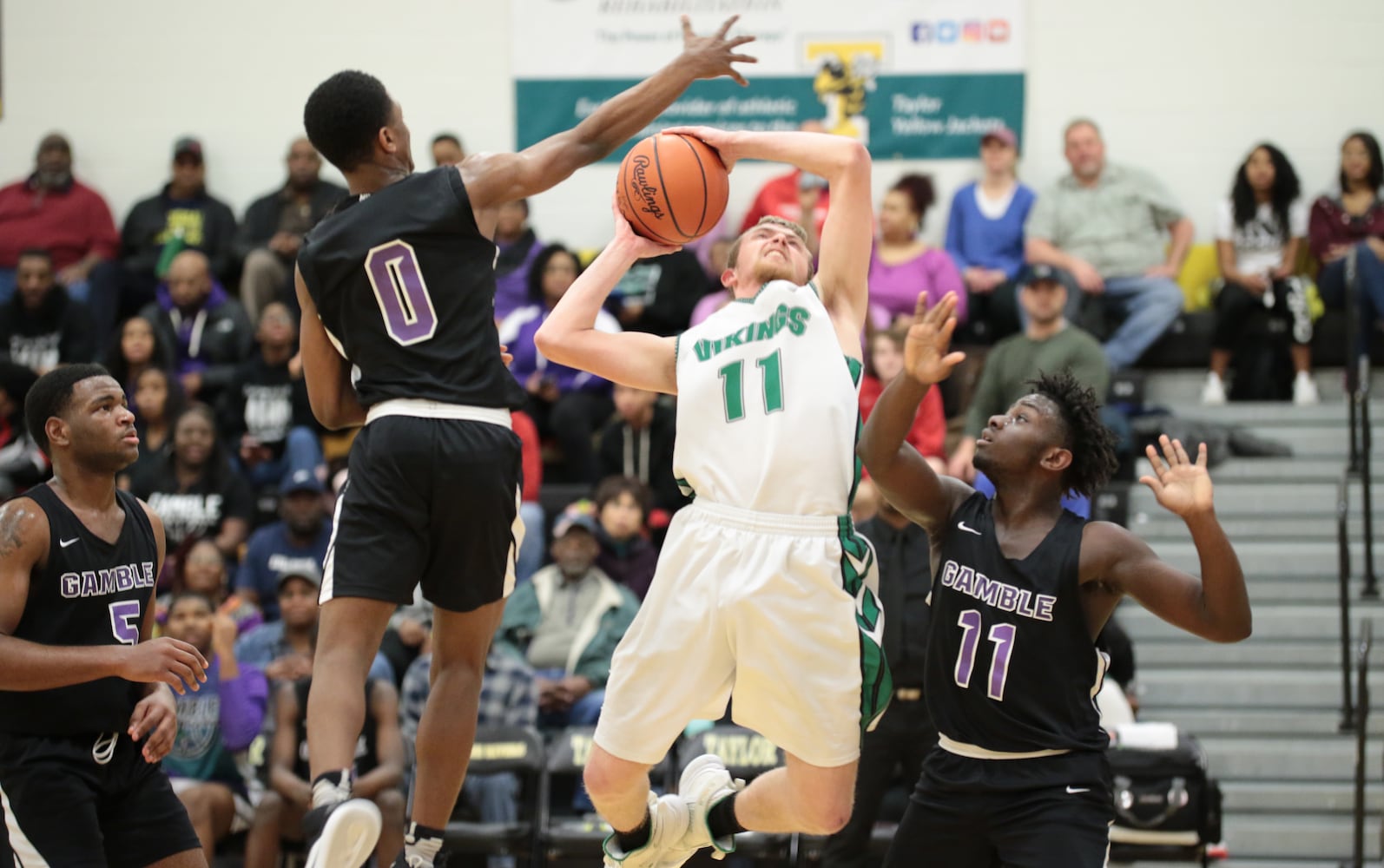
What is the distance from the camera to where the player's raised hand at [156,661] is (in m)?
4.61

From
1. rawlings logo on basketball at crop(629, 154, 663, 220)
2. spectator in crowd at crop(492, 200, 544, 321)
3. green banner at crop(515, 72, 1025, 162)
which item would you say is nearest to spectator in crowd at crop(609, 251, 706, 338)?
spectator in crowd at crop(492, 200, 544, 321)

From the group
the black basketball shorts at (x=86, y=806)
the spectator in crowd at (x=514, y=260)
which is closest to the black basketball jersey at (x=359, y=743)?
the black basketball shorts at (x=86, y=806)

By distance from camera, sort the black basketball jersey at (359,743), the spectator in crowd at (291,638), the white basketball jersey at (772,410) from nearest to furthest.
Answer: the white basketball jersey at (772,410)
the black basketball jersey at (359,743)
the spectator in crowd at (291,638)

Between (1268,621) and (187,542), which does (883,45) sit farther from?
(187,542)

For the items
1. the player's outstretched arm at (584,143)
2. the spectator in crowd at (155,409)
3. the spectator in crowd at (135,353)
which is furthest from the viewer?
the spectator in crowd at (135,353)

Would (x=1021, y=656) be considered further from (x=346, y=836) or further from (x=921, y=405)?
(x=921, y=405)

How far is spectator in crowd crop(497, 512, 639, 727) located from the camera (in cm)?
846

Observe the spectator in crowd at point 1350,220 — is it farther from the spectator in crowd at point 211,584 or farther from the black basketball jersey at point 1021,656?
the spectator in crowd at point 211,584

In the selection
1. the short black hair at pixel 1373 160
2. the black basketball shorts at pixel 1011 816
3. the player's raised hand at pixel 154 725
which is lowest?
the black basketball shorts at pixel 1011 816

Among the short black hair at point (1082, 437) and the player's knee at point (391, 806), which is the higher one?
the short black hair at point (1082, 437)

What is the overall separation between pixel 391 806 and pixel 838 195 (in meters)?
4.00

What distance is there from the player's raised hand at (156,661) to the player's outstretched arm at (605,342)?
4.64 feet

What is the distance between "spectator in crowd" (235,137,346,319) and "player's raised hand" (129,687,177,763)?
22.9 feet

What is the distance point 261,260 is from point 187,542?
3013 millimetres
